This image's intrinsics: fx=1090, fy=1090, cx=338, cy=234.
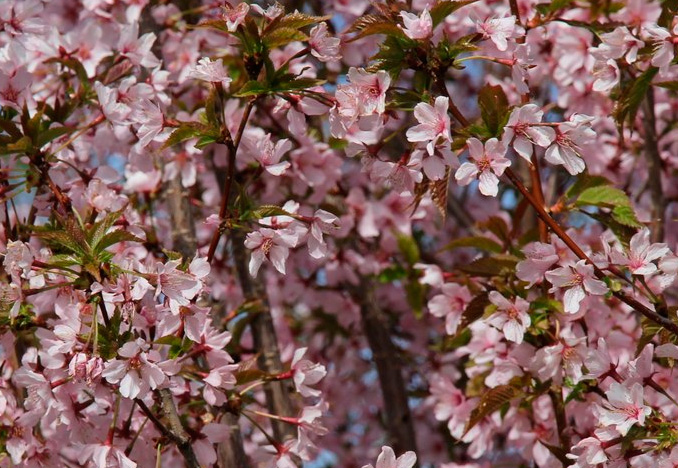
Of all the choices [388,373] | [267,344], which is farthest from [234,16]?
[388,373]

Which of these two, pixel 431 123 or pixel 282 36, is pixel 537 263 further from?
pixel 282 36

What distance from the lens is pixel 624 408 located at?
2.16 meters

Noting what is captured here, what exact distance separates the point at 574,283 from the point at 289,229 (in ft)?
1.98

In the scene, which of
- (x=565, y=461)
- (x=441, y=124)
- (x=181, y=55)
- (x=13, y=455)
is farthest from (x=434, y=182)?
(x=181, y=55)

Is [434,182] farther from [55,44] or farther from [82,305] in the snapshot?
[55,44]

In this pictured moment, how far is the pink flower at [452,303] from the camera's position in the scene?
296 cm

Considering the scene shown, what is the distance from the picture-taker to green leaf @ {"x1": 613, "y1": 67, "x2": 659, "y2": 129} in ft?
8.26

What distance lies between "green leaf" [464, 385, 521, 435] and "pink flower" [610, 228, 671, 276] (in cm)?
46

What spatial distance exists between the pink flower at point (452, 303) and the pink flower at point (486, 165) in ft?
2.65

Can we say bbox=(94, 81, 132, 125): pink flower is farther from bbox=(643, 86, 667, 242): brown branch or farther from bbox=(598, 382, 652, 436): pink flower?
bbox=(643, 86, 667, 242): brown branch

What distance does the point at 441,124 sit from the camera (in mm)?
2127

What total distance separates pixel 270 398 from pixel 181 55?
1176 mm

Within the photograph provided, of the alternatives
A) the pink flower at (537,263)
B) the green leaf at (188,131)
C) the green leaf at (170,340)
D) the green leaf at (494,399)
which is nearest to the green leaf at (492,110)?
the pink flower at (537,263)

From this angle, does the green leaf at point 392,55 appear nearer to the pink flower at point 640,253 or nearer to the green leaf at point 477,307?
the pink flower at point 640,253
